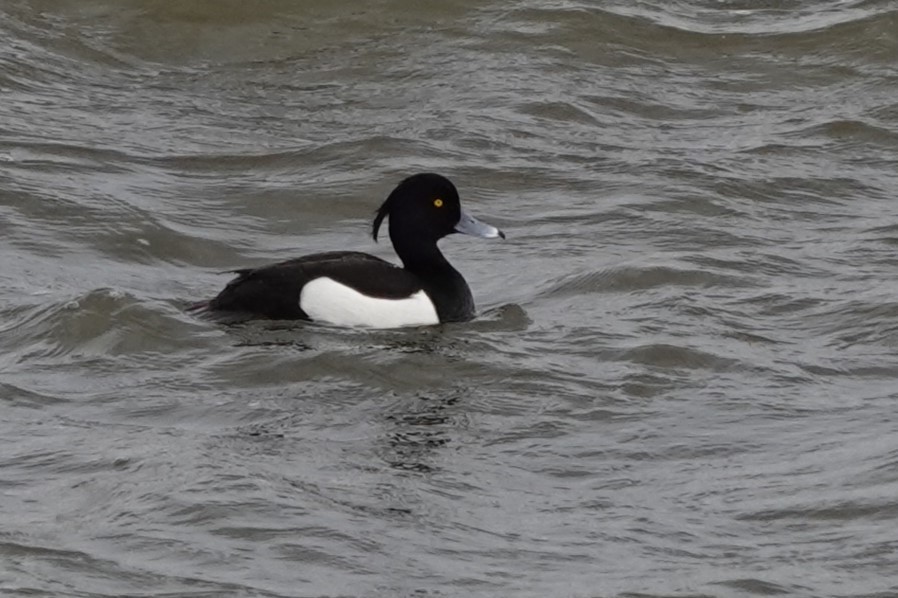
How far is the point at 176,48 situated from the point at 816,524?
844cm

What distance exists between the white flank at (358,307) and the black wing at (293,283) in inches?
1.1

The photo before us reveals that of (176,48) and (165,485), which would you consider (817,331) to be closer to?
(165,485)

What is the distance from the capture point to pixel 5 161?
1180 centimetres

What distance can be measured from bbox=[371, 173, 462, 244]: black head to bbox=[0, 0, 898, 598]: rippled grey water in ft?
1.65

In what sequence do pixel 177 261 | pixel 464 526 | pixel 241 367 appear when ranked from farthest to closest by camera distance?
1. pixel 177 261
2. pixel 241 367
3. pixel 464 526

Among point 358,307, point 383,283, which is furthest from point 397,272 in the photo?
point 358,307

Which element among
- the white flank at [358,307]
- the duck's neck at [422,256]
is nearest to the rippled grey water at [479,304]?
the white flank at [358,307]

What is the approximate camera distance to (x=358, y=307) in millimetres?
9469

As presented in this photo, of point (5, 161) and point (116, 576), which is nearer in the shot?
point (116, 576)

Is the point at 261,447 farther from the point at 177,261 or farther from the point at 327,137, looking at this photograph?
the point at 327,137

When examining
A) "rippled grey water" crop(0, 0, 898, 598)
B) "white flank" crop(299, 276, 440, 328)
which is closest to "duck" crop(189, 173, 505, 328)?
"white flank" crop(299, 276, 440, 328)

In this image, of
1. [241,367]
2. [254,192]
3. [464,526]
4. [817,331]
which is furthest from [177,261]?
[464,526]

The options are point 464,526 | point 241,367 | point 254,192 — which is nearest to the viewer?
point 464,526

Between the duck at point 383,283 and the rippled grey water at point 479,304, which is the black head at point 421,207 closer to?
the duck at point 383,283
